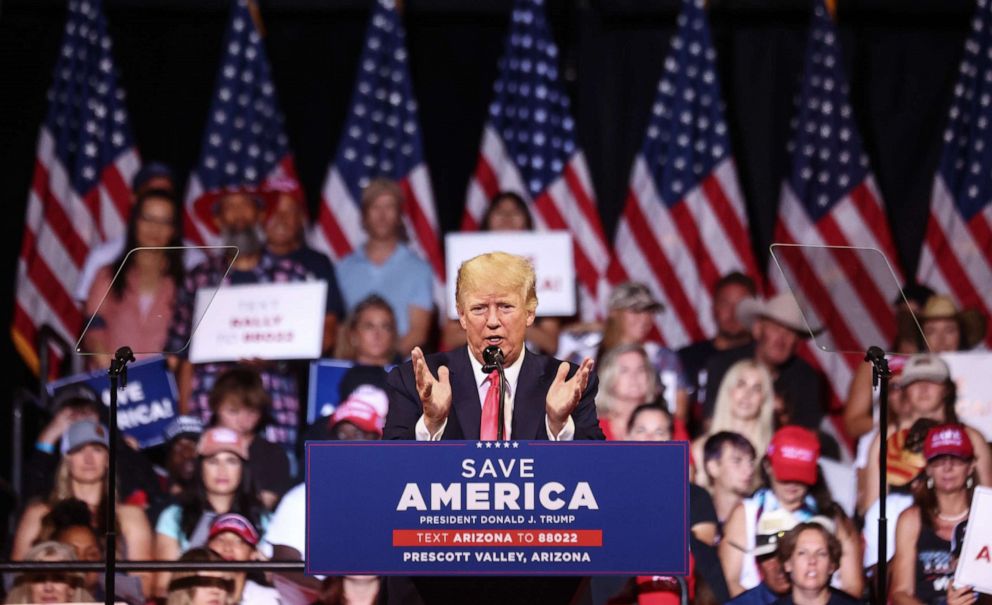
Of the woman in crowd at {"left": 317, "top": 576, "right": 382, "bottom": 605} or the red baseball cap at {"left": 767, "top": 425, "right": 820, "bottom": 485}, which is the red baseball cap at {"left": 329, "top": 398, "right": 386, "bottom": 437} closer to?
the woman in crowd at {"left": 317, "top": 576, "right": 382, "bottom": 605}

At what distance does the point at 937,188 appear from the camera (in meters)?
8.14

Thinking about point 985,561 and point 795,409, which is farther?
point 795,409

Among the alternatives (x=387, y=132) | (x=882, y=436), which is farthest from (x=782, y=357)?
(x=882, y=436)

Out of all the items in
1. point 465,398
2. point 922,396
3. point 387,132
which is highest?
point 387,132

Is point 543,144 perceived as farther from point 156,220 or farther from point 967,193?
point 967,193

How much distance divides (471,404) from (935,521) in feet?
8.58

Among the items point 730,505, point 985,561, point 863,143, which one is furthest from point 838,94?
point 985,561

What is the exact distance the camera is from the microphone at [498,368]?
3.58 metres

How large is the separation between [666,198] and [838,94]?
1.12m

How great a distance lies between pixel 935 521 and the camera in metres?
5.68

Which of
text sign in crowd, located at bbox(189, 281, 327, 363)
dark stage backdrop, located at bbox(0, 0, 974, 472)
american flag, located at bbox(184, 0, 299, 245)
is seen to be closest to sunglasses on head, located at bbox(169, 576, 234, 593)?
text sign in crowd, located at bbox(189, 281, 327, 363)

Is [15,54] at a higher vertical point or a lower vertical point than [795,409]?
higher

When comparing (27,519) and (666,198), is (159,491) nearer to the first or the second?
(27,519)

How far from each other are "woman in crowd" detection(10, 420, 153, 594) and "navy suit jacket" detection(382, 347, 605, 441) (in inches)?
93.7
